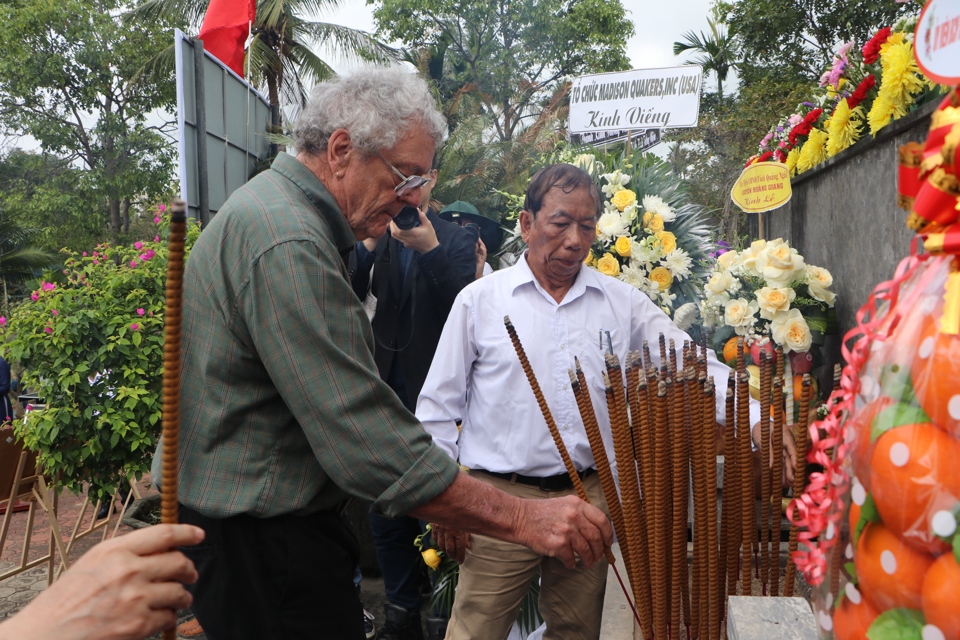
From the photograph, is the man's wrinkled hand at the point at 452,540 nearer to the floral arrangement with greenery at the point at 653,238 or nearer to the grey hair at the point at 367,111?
the grey hair at the point at 367,111

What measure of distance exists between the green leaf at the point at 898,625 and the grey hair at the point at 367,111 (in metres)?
1.34

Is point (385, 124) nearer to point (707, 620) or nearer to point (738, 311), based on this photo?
point (707, 620)

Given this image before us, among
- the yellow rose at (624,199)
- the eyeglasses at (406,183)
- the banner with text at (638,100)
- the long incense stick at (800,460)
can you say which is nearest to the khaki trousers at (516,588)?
the long incense stick at (800,460)

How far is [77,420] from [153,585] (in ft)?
12.3

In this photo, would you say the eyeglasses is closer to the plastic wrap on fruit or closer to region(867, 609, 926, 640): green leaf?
the plastic wrap on fruit

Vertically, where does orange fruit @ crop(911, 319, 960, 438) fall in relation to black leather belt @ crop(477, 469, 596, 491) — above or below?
above

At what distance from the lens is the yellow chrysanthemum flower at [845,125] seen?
328cm

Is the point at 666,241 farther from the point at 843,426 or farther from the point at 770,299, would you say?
the point at 843,426

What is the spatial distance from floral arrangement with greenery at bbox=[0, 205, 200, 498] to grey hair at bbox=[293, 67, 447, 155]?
3.01 metres

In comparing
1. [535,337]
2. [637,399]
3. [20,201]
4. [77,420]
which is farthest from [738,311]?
[20,201]

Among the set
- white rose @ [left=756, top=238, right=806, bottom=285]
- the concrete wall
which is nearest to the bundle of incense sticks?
the concrete wall

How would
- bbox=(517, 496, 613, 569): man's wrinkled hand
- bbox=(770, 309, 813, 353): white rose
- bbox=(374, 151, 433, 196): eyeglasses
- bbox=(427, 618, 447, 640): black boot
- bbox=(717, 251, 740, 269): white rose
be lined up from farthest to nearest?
bbox=(427, 618, 447, 640): black boot < bbox=(717, 251, 740, 269): white rose < bbox=(770, 309, 813, 353): white rose < bbox=(374, 151, 433, 196): eyeglasses < bbox=(517, 496, 613, 569): man's wrinkled hand

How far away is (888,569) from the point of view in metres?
0.75

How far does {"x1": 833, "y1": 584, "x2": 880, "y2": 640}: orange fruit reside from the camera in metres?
0.79
